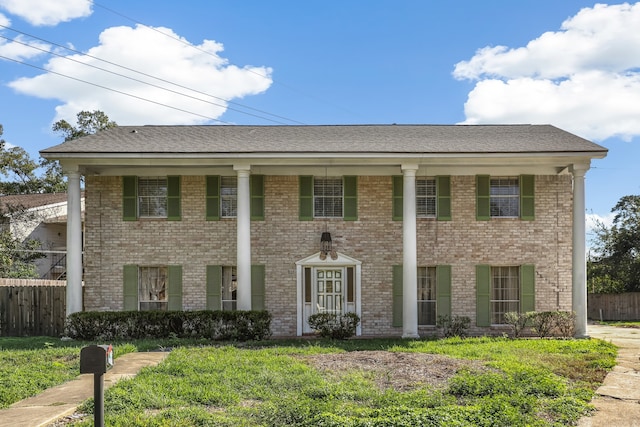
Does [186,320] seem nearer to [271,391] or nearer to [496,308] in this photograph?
[271,391]

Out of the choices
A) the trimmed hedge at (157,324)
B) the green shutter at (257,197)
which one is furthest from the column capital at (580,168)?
the trimmed hedge at (157,324)

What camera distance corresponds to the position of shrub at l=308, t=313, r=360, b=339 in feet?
49.3

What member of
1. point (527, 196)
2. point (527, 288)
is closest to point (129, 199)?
point (527, 196)

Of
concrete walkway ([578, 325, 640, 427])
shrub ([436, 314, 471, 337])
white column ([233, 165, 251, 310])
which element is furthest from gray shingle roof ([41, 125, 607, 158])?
concrete walkway ([578, 325, 640, 427])

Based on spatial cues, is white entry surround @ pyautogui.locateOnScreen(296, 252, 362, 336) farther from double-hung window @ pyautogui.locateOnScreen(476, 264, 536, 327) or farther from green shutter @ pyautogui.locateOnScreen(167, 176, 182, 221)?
green shutter @ pyautogui.locateOnScreen(167, 176, 182, 221)

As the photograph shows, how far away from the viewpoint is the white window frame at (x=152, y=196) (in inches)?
690

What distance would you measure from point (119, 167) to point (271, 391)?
1071cm

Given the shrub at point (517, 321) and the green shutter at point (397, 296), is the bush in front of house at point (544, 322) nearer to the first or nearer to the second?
the shrub at point (517, 321)

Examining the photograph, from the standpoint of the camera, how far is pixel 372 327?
1728 cm

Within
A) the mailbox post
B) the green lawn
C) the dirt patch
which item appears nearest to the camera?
the mailbox post

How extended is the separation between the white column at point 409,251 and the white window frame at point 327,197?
2377mm

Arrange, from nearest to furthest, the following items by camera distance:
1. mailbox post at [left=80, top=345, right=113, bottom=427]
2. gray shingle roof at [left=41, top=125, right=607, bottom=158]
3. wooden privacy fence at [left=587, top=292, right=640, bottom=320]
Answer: mailbox post at [left=80, top=345, right=113, bottom=427]
gray shingle roof at [left=41, top=125, right=607, bottom=158]
wooden privacy fence at [left=587, top=292, right=640, bottom=320]

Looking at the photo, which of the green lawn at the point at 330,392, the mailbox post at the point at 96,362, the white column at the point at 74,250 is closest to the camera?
the mailbox post at the point at 96,362

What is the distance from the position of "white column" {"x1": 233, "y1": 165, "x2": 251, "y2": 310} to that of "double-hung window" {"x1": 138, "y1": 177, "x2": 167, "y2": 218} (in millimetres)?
2907
